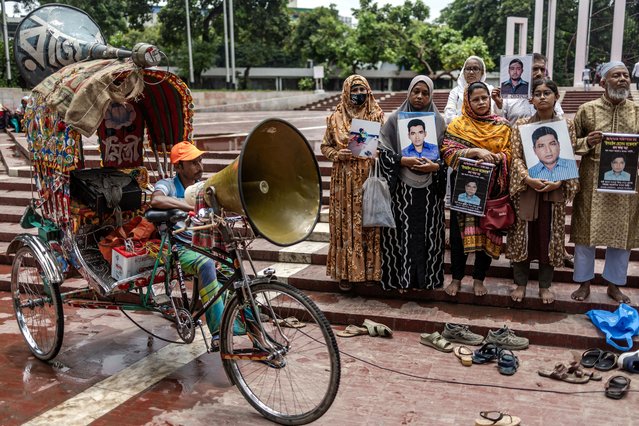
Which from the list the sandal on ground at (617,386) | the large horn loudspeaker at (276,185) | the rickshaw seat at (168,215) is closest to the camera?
the large horn loudspeaker at (276,185)

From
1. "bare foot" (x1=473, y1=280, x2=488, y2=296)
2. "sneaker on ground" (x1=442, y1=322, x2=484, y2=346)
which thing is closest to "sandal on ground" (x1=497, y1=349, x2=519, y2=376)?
"sneaker on ground" (x1=442, y1=322, x2=484, y2=346)

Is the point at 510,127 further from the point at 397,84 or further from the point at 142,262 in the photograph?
the point at 397,84

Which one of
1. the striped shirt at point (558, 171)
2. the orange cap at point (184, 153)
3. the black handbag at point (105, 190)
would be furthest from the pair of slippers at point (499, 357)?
the black handbag at point (105, 190)

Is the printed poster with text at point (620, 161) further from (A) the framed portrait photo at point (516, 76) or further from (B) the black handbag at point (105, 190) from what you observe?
(B) the black handbag at point (105, 190)

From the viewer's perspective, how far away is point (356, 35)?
34.8 metres

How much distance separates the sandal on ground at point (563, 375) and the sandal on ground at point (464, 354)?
446mm

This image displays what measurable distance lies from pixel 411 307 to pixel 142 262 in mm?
2210

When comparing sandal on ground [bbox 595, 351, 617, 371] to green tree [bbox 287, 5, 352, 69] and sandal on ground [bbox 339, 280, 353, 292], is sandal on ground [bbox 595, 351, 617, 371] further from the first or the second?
green tree [bbox 287, 5, 352, 69]

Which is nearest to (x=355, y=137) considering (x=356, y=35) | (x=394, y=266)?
(x=394, y=266)

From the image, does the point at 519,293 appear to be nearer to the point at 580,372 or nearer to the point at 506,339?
the point at 506,339

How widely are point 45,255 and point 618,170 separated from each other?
13.7 ft

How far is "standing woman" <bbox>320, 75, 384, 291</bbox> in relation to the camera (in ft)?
16.6

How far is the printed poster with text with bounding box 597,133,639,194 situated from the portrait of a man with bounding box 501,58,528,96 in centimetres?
100

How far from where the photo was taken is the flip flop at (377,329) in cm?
464
